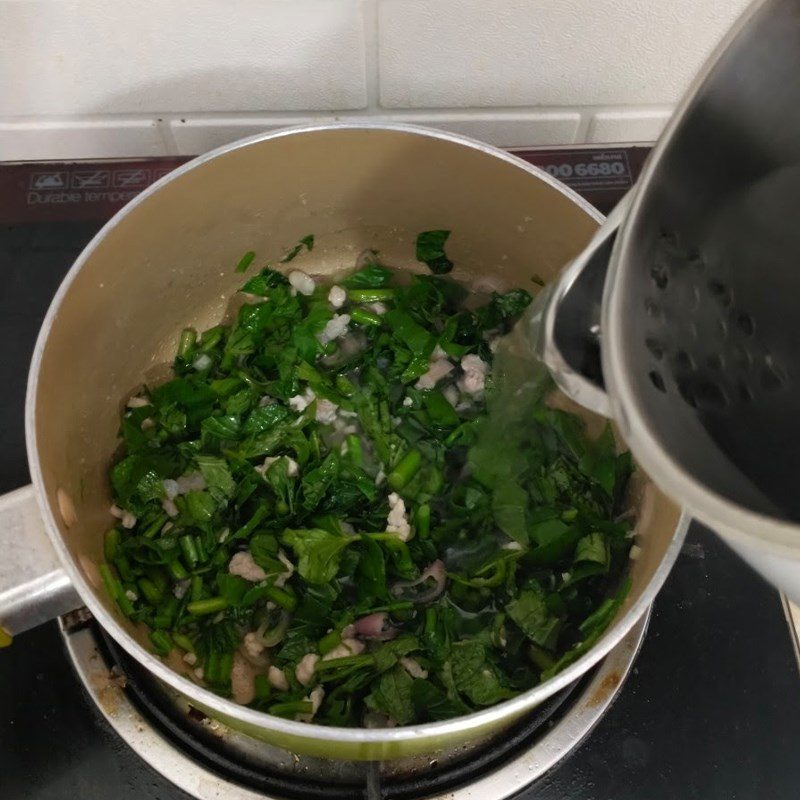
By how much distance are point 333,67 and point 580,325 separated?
0.54 meters

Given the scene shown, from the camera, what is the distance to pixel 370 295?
1.21 m

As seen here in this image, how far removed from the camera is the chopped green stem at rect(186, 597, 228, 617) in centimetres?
100

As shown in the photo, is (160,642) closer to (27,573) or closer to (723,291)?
(27,573)

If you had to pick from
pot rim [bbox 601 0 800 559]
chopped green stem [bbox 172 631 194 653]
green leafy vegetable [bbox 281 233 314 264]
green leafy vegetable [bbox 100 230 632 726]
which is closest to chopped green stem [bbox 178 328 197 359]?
green leafy vegetable [bbox 100 230 632 726]

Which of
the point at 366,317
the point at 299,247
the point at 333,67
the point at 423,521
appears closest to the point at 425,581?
the point at 423,521

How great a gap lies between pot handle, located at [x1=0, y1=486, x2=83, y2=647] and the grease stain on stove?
1.79ft

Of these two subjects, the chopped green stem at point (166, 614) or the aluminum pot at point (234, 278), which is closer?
Result: the aluminum pot at point (234, 278)

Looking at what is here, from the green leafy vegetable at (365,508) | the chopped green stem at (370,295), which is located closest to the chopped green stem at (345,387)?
the green leafy vegetable at (365,508)

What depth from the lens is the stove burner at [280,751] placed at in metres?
0.85

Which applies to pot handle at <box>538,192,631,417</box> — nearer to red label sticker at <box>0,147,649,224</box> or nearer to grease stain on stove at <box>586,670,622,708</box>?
grease stain on stove at <box>586,670,622,708</box>

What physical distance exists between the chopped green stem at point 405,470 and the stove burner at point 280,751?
35 centimetres

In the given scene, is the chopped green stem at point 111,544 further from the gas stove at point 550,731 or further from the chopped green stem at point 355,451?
the chopped green stem at point 355,451

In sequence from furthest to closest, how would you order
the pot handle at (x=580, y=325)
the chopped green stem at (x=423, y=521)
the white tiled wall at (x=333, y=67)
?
the chopped green stem at (x=423, y=521), the white tiled wall at (x=333, y=67), the pot handle at (x=580, y=325)

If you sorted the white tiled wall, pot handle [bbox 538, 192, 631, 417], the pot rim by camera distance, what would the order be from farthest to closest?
the white tiled wall
pot handle [bbox 538, 192, 631, 417]
the pot rim
